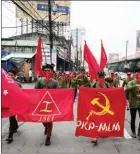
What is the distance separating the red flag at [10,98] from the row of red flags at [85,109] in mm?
543

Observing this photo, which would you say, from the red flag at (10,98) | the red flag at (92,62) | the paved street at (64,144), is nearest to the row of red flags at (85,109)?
the paved street at (64,144)

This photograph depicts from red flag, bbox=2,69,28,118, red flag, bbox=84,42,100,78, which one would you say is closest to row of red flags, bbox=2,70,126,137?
red flag, bbox=2,69,28,118

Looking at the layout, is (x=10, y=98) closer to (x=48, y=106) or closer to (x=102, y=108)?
(x=48, y=106)

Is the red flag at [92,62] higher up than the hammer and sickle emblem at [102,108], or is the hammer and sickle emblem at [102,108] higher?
the red flag at [92,62]

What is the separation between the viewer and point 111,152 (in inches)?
264

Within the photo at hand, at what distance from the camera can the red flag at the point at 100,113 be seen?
7.37 meters

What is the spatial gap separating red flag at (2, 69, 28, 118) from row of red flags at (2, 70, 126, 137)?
543 mm

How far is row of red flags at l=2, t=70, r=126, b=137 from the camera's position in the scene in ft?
23.6

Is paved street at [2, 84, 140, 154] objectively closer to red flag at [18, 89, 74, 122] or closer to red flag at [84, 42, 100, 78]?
red flag at [18, 89, 74, 122]

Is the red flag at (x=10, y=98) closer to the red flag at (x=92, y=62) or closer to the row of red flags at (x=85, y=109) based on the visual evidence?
the row of red flags at (x=85, y=109)

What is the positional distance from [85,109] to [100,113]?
0.33 metres

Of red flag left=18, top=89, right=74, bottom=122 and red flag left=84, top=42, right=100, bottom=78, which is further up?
red flag left=84, top=42, right=100, bottom=78

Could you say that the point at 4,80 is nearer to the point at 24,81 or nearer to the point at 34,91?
the point at 34,91

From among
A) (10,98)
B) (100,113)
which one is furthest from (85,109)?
(10,98)
